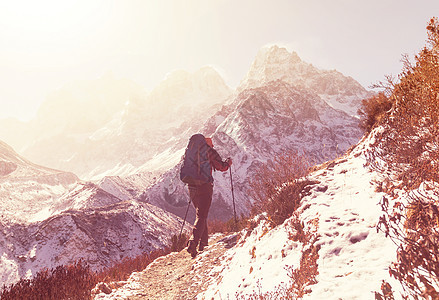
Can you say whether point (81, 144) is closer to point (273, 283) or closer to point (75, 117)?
point (75, 117)

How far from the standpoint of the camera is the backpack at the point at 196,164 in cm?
526

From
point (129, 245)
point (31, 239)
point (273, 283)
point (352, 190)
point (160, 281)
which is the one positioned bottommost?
point (129, 245)

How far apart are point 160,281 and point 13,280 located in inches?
318

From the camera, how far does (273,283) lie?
9.36 feet

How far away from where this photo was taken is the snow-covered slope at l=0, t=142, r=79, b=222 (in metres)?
26.5

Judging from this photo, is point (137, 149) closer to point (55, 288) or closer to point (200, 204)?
point (200, 204)

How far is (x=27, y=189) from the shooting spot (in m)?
33.2

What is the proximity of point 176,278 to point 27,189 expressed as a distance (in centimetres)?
3778

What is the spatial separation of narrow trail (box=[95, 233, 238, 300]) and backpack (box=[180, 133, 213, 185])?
5.56 feet

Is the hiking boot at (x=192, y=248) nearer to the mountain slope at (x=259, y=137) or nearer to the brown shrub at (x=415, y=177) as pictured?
the brown shrub at (x=415, y=177)

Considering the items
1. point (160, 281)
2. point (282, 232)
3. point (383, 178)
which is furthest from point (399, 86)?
point (160, 281)

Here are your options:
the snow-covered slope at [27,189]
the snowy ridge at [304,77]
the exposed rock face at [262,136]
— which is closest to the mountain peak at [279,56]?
the snowy ridge at [304,77]

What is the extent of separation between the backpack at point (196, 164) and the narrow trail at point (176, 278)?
1.69 meters

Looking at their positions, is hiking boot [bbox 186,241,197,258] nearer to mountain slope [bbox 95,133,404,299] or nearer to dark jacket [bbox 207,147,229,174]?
mountain slope [bbox 95,133,404,299]
